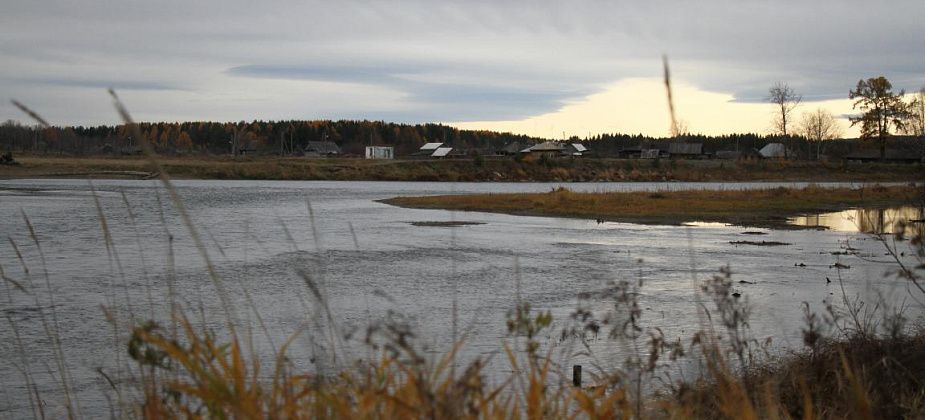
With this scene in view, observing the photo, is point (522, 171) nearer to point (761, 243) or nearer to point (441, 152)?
point (441, 152)

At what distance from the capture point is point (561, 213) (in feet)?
Answer: 126

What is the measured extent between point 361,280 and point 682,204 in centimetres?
2878

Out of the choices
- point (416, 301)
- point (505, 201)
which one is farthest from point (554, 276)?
point (505, 201)

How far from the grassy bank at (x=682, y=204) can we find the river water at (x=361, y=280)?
5641mm

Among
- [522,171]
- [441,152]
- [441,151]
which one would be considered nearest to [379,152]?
[441,151]

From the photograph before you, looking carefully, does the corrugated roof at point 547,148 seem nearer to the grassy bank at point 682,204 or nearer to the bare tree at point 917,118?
the bare tree at point 917,118

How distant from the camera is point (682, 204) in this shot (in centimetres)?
4175

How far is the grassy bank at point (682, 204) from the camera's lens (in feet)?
120

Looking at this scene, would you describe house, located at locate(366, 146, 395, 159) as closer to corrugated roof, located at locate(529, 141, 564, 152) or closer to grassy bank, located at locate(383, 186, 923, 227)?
corrugated roof, located at locate(529, 141, 564, 152)

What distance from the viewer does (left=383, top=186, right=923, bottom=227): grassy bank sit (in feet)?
120

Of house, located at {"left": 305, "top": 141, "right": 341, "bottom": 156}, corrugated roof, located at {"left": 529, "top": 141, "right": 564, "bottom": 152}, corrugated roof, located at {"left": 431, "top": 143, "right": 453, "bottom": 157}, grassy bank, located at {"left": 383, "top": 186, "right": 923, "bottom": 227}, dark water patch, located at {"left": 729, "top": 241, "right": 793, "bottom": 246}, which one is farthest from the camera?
house, located at {"left": 305, "top": 141, "right": 341, "bottom": 156}

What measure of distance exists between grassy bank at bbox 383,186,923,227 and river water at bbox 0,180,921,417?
564 cm

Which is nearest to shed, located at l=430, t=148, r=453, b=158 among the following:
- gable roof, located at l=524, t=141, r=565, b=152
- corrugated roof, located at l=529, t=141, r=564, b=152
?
gable roof, located at l=524, t=141, r=565, b=152

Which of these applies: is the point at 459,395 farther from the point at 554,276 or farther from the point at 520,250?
the point at 520,250
